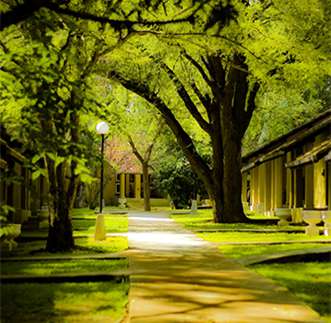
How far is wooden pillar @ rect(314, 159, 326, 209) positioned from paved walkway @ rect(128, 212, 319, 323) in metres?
8.94

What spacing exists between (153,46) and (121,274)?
9.98 meters

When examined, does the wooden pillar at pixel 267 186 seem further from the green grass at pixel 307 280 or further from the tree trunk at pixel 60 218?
the green grass at pixel 307 280

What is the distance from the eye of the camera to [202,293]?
841cm

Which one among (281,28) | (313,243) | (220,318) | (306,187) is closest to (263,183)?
(306,187)

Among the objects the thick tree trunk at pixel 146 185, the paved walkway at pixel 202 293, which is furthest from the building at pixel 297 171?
the paved walkway at pixel 202 293

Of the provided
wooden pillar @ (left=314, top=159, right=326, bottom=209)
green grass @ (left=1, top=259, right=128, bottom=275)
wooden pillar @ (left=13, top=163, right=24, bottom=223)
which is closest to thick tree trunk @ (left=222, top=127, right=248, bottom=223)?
wooden pillar @ (left=314, top=159, right=326, bottom=209)

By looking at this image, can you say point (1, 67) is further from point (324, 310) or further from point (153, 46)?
point (153, 46)

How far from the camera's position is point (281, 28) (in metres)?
18.9

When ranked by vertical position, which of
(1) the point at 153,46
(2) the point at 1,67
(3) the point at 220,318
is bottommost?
(3) the point at 220,318

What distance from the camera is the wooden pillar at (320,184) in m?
21.0

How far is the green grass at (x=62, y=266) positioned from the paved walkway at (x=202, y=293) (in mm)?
374

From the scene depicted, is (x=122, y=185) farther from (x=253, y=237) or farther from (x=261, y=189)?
(x=253, y=237)

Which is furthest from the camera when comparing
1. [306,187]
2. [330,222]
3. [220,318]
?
[306,187]

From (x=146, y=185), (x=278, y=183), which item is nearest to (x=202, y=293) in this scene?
(x=278, y=183)
